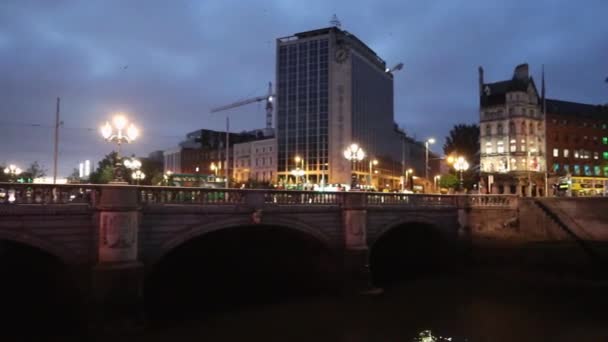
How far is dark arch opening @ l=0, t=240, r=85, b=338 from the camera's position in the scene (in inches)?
768

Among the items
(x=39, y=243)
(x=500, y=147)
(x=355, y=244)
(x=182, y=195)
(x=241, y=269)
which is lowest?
(x=241, y=269)

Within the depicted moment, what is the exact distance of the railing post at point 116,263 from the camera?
56.9 feet

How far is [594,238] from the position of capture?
3350cm

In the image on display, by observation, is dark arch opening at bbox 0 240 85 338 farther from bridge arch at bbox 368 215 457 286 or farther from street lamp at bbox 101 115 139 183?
bridge arch at bbox 368 215 457 286

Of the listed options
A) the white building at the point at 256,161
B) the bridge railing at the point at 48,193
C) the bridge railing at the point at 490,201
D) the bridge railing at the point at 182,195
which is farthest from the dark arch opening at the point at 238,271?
the white building at the point at 256,161

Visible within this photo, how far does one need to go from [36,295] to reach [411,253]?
26563mm

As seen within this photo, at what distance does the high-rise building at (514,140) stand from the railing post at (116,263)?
6519cm

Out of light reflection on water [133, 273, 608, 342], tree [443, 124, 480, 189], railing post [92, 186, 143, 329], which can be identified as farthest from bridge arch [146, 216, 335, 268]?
tree [443, 124, 480, 189]

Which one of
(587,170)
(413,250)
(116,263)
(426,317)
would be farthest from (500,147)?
(116,263)

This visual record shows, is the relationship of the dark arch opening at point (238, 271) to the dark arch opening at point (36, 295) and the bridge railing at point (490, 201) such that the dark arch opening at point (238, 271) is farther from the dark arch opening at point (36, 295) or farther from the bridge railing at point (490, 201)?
the bridge railing at point (490, 201)

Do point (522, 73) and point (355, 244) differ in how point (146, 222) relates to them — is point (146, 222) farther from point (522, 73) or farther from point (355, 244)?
point (522, 73)

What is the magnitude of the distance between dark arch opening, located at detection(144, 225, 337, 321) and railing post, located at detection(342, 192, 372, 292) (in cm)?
109

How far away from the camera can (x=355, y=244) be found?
26578 millimetres

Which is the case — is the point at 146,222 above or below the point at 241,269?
above
